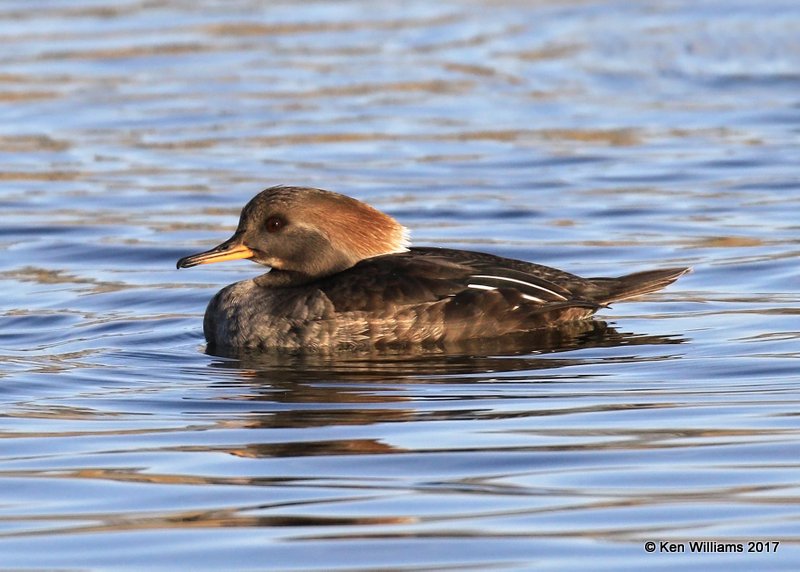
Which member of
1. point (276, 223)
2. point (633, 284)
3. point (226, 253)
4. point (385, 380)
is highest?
point (276, 223)

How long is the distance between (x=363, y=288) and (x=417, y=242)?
12.6 ft

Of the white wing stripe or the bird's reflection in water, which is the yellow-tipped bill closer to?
the bird's reflection in water

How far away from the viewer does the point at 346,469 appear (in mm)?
7020

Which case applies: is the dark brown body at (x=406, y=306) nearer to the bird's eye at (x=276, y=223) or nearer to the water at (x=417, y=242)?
the water at (x=417, y=242)

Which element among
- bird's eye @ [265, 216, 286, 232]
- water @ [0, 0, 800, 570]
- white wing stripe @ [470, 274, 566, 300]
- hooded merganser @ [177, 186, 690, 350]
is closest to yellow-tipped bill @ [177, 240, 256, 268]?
hooded merganser @ [177, 186, 690, 350]

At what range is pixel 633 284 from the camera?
10305 millimetres

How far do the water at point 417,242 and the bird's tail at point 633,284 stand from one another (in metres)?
0.21

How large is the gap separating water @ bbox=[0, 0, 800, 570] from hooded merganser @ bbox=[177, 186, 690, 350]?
250mm

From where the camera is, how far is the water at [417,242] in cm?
633

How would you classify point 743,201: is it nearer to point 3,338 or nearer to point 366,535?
point 3,338

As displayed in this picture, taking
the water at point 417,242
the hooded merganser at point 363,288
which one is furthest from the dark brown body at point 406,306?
the water at point 417,242

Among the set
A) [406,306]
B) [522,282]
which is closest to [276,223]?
[406,306]

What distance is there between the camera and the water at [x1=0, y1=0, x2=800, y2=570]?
633 centimetres

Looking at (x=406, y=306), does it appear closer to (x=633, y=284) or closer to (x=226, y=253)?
(x=226, y=253)
